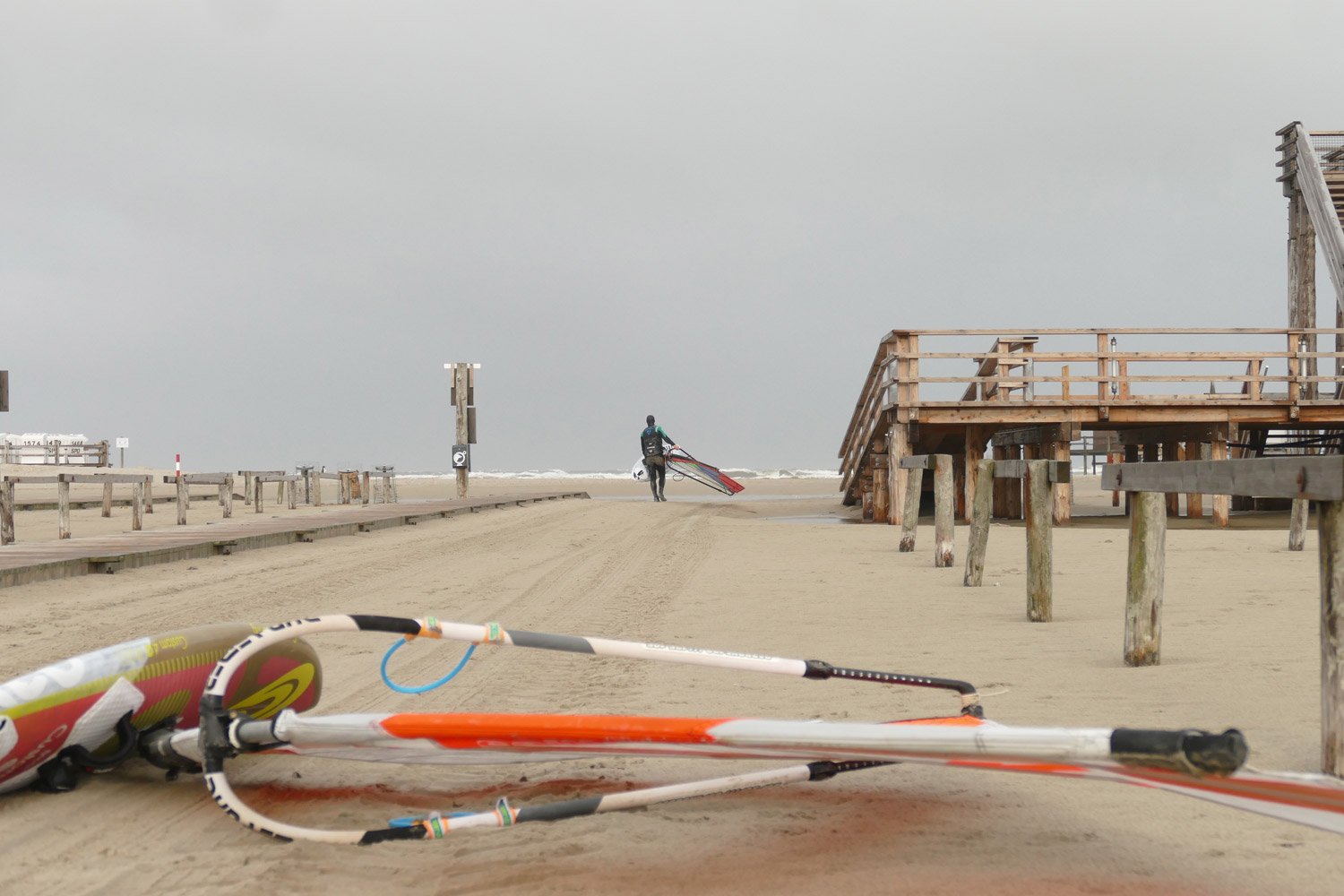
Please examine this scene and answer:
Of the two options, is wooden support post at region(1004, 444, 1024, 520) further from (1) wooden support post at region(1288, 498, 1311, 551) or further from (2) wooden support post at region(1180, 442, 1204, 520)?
(1) wooden support post at region(1288, 498, 1311, 551)

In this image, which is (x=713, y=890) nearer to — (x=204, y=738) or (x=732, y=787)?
(x=732, y=787)

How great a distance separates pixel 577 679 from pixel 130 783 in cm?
208

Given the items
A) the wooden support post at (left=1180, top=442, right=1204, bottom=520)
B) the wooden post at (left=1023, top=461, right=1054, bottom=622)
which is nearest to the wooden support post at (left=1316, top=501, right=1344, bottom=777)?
the wooden post at (left=1023, top=461, right=1054, bottom=622)

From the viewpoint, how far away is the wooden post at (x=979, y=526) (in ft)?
28.0

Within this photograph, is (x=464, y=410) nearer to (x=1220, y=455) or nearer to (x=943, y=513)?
(x=1220, y=455)

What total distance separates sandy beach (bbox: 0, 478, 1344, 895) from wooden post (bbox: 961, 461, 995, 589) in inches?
12.1

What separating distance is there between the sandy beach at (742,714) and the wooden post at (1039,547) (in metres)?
0.16

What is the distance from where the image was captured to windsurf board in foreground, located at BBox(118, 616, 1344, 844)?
7.21 feet

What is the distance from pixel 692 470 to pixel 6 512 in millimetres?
16081

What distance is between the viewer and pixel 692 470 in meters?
26.7

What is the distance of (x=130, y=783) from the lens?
3473 mm

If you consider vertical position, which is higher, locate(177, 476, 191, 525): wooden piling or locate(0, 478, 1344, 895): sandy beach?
locate(177, 476, 191, 525): wooden piling

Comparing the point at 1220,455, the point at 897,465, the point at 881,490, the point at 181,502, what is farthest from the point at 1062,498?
the point at 181,502

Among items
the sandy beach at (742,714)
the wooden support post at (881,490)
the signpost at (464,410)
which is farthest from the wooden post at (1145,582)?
the signpost at (464,410)
